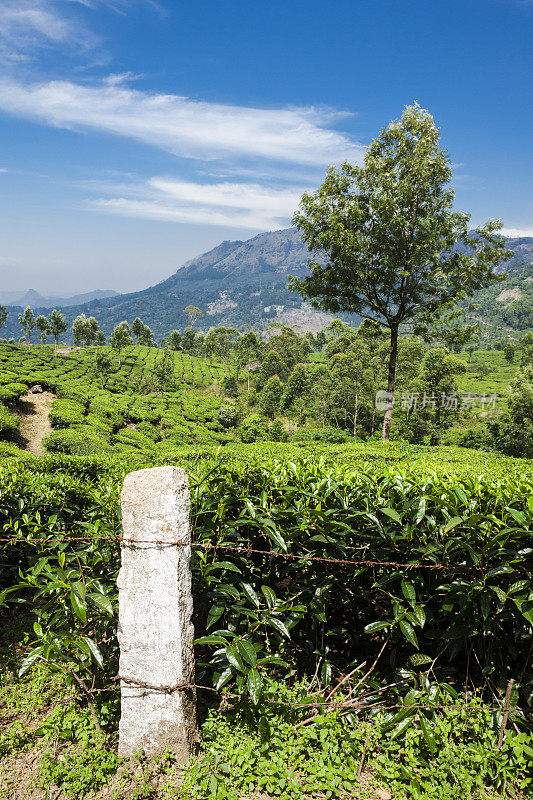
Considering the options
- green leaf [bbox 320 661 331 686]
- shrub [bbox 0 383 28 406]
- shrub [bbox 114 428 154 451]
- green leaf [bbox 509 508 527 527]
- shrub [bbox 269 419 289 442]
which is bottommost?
shrub [bbox 269 419 289 442]

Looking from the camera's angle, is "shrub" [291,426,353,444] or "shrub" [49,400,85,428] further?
"shrub" [291,426,353,444]

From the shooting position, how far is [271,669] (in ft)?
8.29

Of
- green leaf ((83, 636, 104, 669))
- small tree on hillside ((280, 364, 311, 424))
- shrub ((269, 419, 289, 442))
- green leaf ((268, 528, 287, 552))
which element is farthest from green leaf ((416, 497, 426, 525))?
small tree on hillside ((280, 364, 311, 424))

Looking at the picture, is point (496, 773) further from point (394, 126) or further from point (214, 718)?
point (394, 126)

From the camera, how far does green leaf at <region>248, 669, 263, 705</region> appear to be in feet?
5.94

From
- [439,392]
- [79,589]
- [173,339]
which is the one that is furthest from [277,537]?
[173,339]

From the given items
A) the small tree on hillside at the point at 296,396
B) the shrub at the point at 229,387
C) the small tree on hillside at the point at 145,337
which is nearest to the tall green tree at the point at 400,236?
the small tree on hillside at the point at 296,396

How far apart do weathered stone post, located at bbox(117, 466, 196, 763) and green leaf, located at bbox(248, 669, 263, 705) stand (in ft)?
1.05

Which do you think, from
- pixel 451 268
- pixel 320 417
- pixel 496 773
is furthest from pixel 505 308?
pixel 496 773

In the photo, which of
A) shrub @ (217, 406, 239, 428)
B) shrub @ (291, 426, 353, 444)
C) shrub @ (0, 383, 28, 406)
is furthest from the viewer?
shrub @ (217, 406, 239, 428)

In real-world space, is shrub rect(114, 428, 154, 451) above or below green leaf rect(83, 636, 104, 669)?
below

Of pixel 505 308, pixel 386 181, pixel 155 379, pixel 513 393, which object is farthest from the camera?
pixel 505 308

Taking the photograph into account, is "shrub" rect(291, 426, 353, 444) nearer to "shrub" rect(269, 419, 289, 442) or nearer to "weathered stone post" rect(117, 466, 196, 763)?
"shrub" rect(269, 419, 289, 442)

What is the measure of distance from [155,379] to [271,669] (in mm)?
32716
